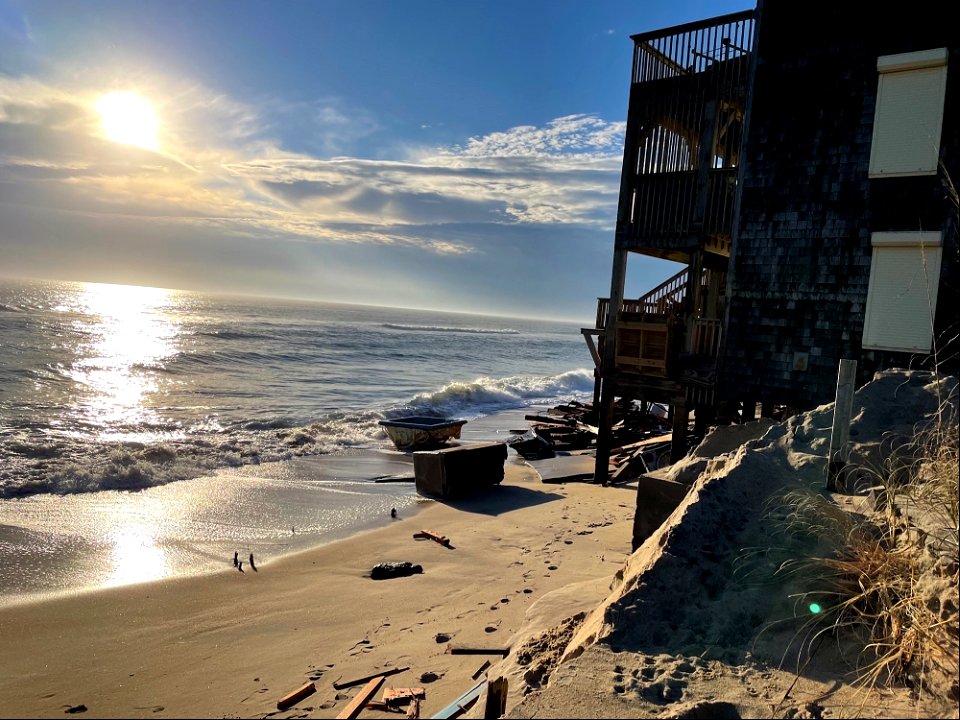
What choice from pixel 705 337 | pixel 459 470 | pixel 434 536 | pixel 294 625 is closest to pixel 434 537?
pixel 434 536

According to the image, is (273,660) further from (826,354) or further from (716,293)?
(716,293)

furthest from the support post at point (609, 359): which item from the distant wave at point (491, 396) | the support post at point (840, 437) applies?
the distant wave at point (491, 396)

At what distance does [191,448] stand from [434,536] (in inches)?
375

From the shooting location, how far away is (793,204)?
1092cm

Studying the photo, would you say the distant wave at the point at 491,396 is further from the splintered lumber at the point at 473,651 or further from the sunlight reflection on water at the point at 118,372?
the splintered lumber at the point at 473,651

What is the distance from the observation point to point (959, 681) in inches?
122

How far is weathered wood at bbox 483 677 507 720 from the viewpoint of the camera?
3955 mm

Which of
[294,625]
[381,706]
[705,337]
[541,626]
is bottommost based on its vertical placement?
[294,625]

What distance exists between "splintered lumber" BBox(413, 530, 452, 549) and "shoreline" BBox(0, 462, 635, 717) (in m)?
0.12

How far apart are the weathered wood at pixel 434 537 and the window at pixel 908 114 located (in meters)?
8.67

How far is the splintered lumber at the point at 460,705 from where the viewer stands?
4.25m

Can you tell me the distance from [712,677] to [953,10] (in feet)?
35.3

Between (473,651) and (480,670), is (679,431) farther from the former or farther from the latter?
(480,670)

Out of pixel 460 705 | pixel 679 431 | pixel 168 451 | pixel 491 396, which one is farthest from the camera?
pixel 491 396
